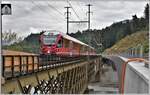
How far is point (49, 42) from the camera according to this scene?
1104 inches

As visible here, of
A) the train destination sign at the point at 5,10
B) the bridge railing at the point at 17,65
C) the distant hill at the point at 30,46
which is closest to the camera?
the train destination sign at the point at 5,10

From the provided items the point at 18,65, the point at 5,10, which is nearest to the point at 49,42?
the point at 18,65

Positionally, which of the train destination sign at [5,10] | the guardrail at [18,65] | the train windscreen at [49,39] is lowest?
the guardrail at [18,65]

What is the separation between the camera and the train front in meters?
27.8

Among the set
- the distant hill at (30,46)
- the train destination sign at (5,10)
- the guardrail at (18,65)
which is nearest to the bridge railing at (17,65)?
the guardrail at (18,65)

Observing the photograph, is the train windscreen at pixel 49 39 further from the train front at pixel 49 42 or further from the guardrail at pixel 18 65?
the guardrail at pixel 18 65

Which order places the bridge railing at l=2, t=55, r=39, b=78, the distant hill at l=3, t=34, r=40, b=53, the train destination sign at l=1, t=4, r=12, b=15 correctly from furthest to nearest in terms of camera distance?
the distant hill at l=3, t=34, r=40, b=53
the bridge railing at l=2, t=55, r=39, b=78
the train destination sign at l=1, t=4, r=12, b=15

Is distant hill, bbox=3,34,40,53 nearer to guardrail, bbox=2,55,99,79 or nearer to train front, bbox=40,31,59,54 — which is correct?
train front, bbox=40,31,59,54

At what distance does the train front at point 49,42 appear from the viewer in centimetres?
2778

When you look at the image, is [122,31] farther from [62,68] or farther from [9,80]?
[9,80]

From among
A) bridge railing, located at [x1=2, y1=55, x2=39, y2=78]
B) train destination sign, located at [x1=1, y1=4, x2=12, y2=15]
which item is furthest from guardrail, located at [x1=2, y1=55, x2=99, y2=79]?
train destination sign, located at [x1=1, y1=4, x2=12, y2=15]

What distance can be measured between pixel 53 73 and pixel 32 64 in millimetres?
5842

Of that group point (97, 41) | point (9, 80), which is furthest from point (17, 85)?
point (97, 41)

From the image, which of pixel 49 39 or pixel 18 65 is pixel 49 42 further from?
pixel 18 65
